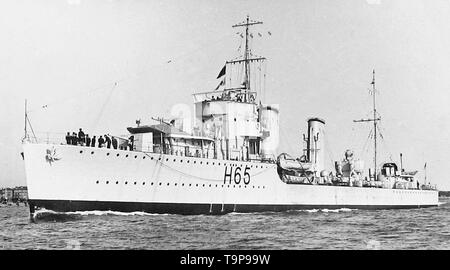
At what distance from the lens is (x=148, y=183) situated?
22734mm

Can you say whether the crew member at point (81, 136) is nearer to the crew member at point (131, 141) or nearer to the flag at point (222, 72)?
the crew member at point (131, 141)

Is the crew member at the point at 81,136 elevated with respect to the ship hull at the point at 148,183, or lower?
elevated

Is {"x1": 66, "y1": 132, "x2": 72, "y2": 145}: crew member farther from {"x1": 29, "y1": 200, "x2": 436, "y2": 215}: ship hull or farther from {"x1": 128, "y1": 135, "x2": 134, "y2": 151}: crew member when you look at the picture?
→ {"x1": 128, "y1": 135, "x2": 134, "y2": 151}: crew member

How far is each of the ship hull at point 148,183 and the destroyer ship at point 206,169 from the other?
40 mm

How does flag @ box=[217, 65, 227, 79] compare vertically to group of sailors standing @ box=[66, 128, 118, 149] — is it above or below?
above

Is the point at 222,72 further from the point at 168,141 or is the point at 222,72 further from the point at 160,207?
the point at 160,207

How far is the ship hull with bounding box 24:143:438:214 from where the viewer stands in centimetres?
2045

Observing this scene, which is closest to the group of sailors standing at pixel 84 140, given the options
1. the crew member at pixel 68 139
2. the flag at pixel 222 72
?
the crew member at pixel 68 139

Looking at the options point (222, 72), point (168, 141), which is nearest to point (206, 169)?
point (168, 141)

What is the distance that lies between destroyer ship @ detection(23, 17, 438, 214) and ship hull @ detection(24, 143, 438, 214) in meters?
0.04

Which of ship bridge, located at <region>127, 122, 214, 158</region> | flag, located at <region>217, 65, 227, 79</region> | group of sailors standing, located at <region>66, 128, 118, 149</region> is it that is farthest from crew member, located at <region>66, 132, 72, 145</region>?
flag, located at <region>217, 65, 227, 79</region>

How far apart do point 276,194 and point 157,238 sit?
14.7 metres

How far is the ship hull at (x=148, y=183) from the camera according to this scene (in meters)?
20.5
